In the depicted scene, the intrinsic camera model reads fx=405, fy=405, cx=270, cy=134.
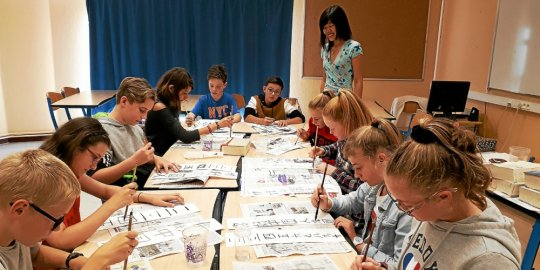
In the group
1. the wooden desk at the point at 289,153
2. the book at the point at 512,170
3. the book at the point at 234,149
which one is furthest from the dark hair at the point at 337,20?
the book at the point at 512,170

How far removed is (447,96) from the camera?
3.91m

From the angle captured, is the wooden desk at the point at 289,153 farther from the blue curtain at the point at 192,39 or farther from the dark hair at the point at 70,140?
the blue curtain at the point at 192,39

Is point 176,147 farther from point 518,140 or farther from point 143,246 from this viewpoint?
point 518,140

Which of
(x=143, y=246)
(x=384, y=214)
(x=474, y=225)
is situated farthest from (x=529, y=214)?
(x=143, y=246)

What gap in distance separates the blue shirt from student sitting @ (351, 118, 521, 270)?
9.65 ft

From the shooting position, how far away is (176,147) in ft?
9.14

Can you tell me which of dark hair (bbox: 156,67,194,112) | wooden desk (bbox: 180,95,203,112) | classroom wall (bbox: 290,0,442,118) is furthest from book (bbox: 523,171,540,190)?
classroom wall (bbox: 290,0,442,118)

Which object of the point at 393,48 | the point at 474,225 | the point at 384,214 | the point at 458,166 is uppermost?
the point at 393,48

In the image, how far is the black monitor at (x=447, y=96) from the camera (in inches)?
152

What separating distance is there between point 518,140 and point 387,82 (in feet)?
6.44

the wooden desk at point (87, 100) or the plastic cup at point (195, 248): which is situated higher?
the wooden desk at point (87, 100)

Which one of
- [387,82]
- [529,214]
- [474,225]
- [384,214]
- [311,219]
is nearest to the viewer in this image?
[474,225]

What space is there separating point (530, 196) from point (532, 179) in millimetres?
89

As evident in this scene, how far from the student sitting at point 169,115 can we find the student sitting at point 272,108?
94 centimetres
